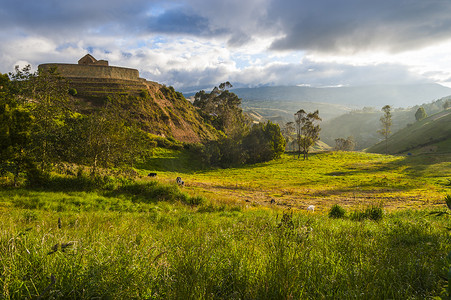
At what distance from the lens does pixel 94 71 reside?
7631 cm

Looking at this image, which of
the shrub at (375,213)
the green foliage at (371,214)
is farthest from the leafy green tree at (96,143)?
the shrub at (375,213)

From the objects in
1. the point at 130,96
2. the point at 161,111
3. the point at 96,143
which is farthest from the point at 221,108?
the point at 96,143

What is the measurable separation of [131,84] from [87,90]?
601 inches

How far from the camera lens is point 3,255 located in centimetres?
255

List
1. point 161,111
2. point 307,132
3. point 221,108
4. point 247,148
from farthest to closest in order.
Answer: point 221,108 → point 307,132 → point 247,148 → point 161,111

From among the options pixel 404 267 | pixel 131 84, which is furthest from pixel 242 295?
pixel 131 84

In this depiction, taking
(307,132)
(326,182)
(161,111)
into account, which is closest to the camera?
(326,182)

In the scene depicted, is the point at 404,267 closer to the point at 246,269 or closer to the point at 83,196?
the point at 246,269

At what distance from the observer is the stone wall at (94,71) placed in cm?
7138

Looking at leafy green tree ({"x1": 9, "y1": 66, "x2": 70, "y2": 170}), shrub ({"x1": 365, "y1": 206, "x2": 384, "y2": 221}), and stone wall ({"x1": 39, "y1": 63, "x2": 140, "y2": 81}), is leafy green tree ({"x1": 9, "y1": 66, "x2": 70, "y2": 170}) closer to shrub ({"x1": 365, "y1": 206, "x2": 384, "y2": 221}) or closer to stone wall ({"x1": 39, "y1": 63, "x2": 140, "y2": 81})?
shrub ({"x1": 365, "y1": 206, "x2": 384, "y2": 221})

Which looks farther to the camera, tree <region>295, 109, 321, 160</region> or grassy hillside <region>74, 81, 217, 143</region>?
tree <region>295, 109, 321, 160</region>

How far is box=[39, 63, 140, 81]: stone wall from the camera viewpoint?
71.4m

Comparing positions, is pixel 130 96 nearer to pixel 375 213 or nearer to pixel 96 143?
pixel 96 143

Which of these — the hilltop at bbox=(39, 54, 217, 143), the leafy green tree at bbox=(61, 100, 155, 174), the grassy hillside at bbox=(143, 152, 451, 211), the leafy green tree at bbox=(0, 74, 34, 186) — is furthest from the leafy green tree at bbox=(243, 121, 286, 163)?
the leafy green tree at bbox=(0, 74, 34, 186)
